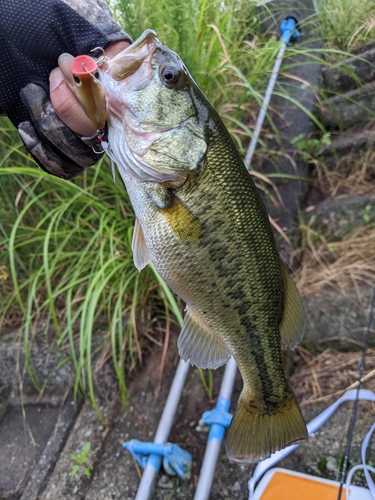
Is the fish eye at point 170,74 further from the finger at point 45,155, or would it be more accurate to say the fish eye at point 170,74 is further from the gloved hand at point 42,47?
the finger at point 45,155

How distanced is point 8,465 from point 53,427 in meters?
0.27

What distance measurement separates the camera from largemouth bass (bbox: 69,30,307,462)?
1.08 metres

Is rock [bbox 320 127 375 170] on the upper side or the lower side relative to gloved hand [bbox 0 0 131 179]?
lower

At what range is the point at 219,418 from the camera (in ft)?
5.85

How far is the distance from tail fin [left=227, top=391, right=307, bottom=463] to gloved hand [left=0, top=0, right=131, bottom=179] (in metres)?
1.01

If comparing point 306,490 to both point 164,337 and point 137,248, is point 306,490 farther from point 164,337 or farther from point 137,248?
point 137,248

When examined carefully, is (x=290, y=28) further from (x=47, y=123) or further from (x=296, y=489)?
(x=296, y=489)

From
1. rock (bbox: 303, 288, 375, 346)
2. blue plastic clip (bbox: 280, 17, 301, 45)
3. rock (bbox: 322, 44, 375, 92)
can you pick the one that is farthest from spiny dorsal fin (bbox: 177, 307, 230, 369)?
blue plastic clip (bbox: 280, 17, 301, 45)

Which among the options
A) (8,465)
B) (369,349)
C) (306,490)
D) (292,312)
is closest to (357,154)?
(369,349)

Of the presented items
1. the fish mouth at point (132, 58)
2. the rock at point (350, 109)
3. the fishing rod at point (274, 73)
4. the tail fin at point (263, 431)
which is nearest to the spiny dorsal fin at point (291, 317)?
the tail fin at point (263, 431)

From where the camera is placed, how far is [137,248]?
1238 millimetres

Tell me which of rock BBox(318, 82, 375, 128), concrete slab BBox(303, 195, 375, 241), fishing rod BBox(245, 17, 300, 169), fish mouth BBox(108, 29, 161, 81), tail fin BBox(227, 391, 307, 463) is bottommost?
concrete slab BBox(303, 195, 375, 241)

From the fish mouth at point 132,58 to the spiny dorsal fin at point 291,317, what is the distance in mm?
757

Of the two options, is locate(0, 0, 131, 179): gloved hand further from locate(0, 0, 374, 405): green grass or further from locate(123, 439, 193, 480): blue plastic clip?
locate(123, 439, 193, 480): blue plastic clip
